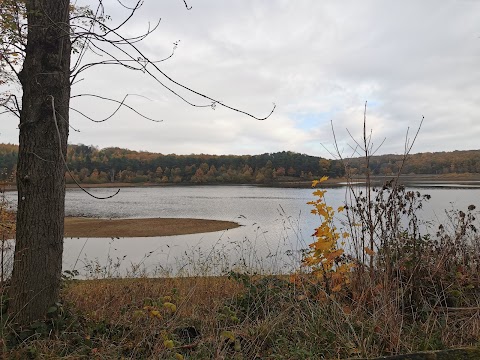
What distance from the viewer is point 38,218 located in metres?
3.30

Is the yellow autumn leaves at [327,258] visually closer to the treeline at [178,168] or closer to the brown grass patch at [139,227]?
the brown grass patch at [139,227]

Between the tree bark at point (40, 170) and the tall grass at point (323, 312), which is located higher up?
the tree bark at point (40, 170)

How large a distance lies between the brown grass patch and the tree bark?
1798 cm

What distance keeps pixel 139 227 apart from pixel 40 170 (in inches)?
852

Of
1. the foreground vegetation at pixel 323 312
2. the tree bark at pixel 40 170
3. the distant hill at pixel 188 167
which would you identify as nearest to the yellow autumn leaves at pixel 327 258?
the foreground vegetation at pixel 323 312

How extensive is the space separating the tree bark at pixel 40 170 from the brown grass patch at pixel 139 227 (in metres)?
18.0

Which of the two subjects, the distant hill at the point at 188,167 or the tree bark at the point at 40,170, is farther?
the distant hill at the point at 188,167

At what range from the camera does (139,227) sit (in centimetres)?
2425

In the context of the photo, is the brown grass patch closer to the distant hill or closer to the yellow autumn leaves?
the yellow autumn leaves

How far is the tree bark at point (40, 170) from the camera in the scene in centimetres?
327

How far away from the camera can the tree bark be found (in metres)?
3.27

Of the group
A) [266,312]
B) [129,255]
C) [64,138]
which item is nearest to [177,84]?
[64,138]

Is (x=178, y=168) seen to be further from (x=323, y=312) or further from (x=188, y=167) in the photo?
(x=323, y=312)

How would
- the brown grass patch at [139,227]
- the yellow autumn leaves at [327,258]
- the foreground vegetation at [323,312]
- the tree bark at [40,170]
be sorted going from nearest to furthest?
the foreground vegetation at [323,312] → the tree bark at [40,170] → the yellow autumn leaves at [327,258] → the brown grass patch at [139,227]
